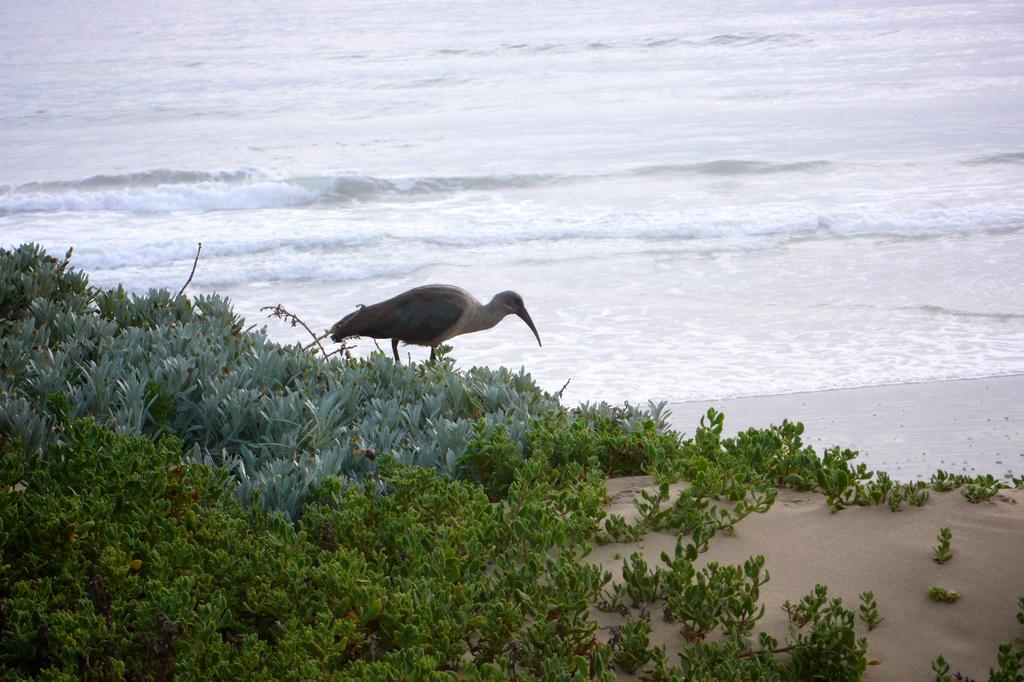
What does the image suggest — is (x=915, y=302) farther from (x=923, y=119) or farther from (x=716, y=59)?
(x=716, y=59)

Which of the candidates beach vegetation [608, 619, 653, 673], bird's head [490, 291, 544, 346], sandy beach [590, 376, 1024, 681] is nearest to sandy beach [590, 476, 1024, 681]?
sandy beach [590, 376, 1024, 681]

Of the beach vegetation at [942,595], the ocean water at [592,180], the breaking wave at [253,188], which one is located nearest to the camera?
the beach vegetation at [942,595]

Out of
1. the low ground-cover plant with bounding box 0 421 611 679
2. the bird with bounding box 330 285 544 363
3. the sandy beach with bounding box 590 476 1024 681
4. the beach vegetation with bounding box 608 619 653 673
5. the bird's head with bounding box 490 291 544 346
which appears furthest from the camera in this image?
the bird's head with bounding box 490 291 544 346

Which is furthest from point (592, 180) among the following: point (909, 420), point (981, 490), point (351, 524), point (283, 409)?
point (351, 524)

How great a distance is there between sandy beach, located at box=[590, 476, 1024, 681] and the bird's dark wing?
3.03 m

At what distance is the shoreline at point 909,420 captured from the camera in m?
6.95

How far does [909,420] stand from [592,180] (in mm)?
13284

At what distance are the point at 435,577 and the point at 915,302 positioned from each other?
386 inches

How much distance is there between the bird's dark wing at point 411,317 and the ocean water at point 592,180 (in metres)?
2.43

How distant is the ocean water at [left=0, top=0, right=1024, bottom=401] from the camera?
423 inches

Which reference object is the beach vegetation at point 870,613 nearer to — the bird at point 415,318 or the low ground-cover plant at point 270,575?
the low ground-cover plant at point 270,575

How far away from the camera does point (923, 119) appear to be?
2448 centimetres

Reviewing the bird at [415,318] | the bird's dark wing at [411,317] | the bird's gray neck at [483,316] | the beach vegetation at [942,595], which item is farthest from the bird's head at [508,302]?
the beach vegetation at [942,595]

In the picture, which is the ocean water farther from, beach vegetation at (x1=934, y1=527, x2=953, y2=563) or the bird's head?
beach vegetation at (x1=934, y1=527, x2=953, y2=563)
